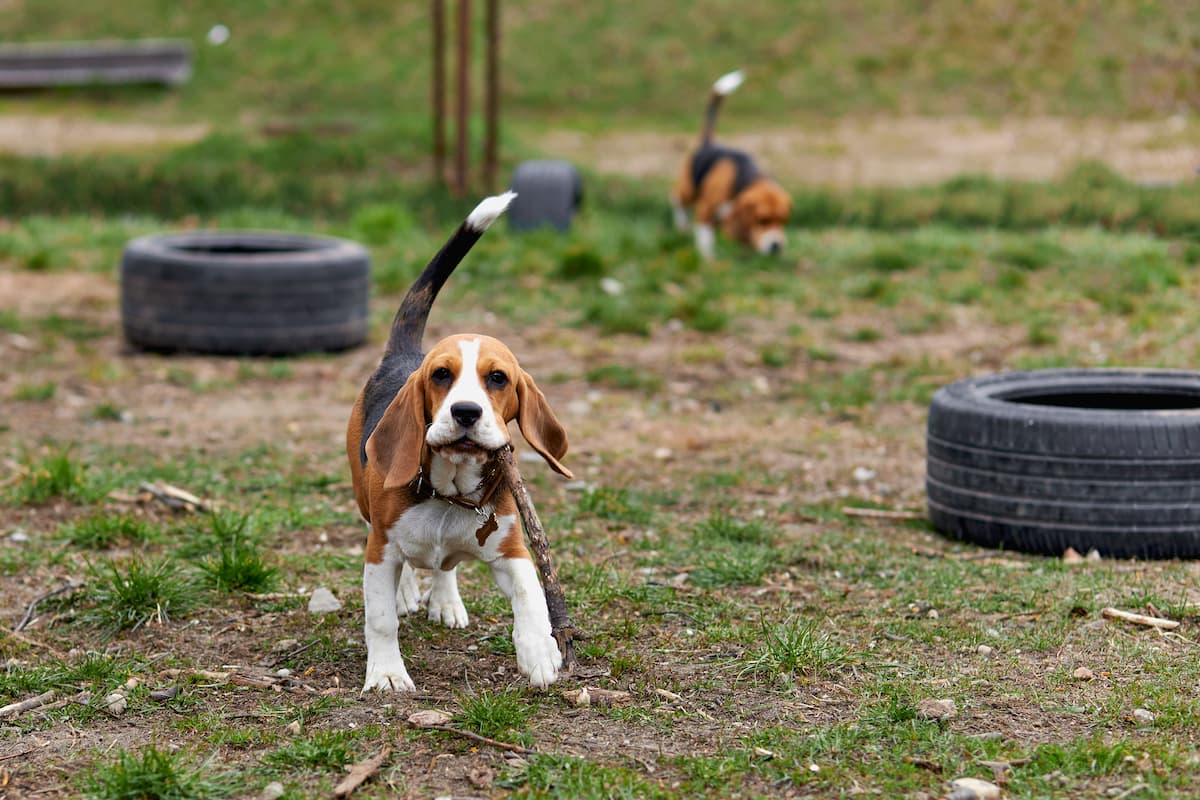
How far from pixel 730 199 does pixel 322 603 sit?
8455 millimetres

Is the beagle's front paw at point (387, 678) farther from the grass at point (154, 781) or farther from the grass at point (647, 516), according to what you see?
the grass at point (154, 781)

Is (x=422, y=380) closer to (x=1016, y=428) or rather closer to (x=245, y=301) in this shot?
(x=1016, y=428)

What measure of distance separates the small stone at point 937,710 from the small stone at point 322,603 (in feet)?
6.81

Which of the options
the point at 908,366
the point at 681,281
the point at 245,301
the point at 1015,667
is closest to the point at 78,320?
the point at 245,301

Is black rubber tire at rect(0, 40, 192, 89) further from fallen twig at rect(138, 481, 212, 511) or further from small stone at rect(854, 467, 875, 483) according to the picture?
small stone at rect(854, 467, 875, 483)

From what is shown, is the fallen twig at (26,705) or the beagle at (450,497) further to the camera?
the fallen twig at (26,705)

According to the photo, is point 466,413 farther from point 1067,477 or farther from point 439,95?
point 439,95

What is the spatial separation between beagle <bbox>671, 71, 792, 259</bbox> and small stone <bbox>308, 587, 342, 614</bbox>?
316 inches

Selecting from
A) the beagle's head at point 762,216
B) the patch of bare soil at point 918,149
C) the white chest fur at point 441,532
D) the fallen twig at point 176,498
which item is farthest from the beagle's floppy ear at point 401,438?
the patch of bare soil at point 918,149

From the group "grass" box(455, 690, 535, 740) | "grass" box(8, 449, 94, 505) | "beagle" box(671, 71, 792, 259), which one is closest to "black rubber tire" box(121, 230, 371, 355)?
"grass" box(8, 449, 94, 505)

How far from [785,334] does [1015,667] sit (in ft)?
19.5

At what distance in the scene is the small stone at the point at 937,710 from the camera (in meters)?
3.98

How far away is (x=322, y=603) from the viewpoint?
16.5 ft

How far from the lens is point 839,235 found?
13.6m
